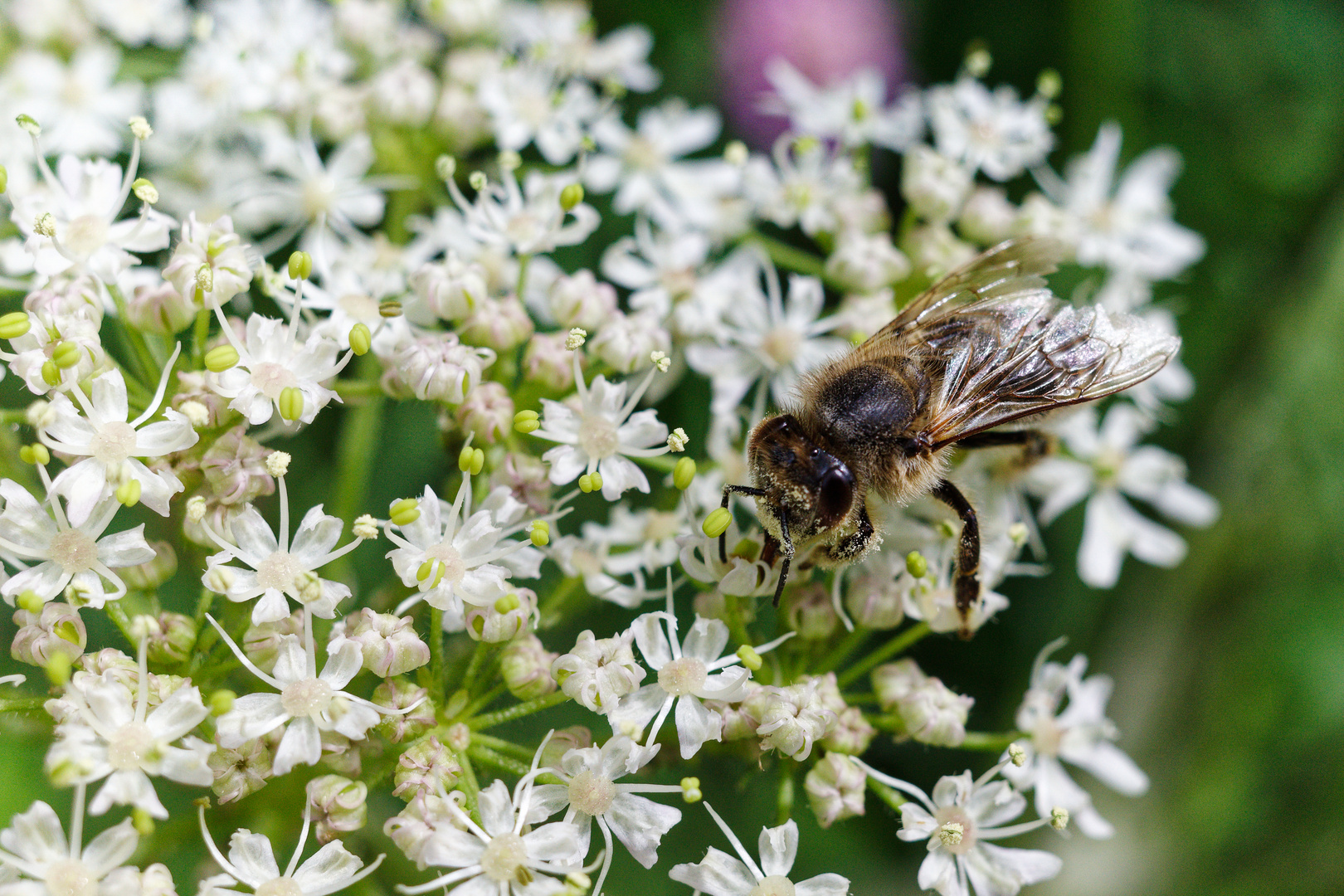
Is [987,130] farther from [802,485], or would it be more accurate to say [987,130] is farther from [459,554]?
[459,554]

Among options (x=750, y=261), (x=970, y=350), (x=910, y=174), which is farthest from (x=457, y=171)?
(x=970, y=350)

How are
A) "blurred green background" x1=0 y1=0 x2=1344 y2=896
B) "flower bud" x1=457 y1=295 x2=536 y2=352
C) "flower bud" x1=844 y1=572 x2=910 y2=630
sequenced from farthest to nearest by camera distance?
"blurred green background" x1=0 y1=0 x2=1344 y2=896, "flower bud" x1=457 y1=295 x2=536 y2=352, "flower bud" x1=844 y1=572 x2=910 y2=630

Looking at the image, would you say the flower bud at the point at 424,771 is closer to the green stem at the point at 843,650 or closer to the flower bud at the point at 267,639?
the flower bud at the point at 267,639

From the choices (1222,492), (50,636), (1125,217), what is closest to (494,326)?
(50,636)

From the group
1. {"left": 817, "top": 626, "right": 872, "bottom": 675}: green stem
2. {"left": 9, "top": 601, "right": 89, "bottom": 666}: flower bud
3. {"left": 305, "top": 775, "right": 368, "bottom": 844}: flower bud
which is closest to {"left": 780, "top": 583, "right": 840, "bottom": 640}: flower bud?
{"left": 817, "top": 626, "right": 872, "bottom": 675}: green stem

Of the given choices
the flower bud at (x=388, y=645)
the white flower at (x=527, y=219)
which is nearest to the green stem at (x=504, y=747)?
the flower bud at (x=388, y=645)

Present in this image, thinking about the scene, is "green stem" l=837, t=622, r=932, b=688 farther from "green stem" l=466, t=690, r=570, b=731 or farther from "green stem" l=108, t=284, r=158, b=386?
"green stem" l=108, t=284, r=158, b=386
